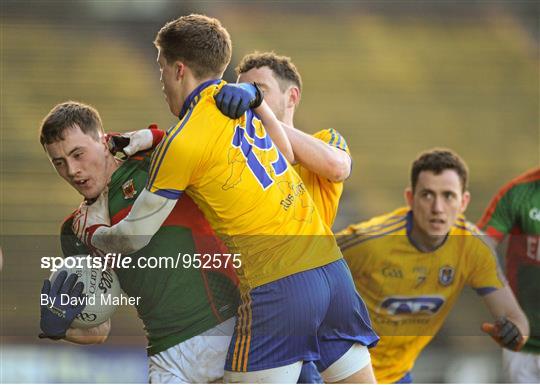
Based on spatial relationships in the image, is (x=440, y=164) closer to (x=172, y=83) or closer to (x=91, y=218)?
(x=172, y=83)

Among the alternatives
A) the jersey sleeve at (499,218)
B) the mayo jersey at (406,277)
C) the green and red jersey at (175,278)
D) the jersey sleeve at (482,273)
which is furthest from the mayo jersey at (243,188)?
A: the jersey sleeve at (499,218)

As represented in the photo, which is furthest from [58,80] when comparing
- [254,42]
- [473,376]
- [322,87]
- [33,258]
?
[473,376]

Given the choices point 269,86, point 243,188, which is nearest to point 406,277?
point 269,86

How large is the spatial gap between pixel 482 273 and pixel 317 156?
4.39 feet

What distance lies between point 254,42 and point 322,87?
630mm

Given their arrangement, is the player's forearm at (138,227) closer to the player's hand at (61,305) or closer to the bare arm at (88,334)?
the player's hand at (61,305)

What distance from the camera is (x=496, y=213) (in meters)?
4.58

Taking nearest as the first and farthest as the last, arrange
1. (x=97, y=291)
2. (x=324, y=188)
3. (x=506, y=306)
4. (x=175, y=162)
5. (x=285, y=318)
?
1. (x=175, y=162)
2. (x=285, y=318)
3. (x=97, y=291)
4. (x=324, y=188)
5. (x=506, y=306)

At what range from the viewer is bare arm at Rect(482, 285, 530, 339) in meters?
4.24

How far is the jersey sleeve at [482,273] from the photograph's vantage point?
4344mm

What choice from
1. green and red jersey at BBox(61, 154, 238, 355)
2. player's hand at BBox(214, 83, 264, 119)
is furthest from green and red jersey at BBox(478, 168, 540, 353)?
player's hand at BBox(214, 83, 264, 119)

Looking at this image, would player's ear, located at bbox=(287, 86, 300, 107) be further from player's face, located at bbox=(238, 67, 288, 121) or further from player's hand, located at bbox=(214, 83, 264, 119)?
player's hand, located at bbox=(214, 83, 264, 119)

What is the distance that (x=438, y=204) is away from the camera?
4305 millimetres

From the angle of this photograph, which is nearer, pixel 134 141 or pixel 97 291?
pixel 134 141
